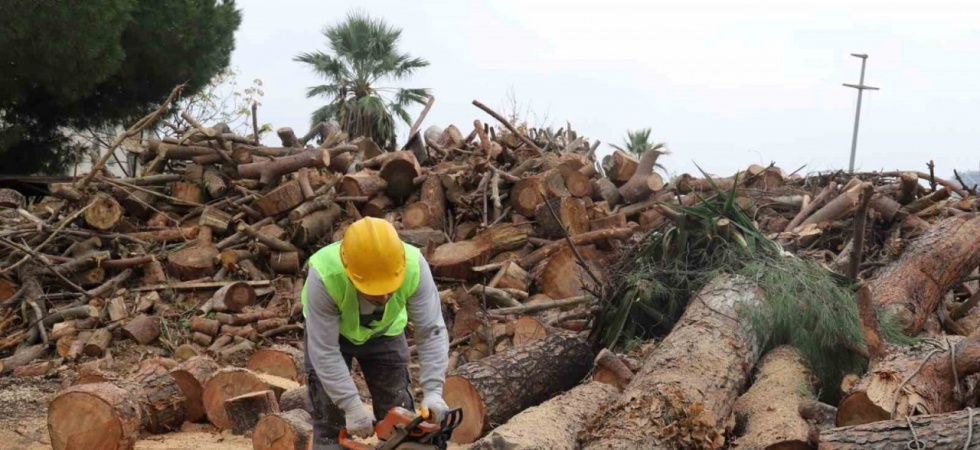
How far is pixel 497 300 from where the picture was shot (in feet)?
27.8

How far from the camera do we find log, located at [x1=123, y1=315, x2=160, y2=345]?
27.7 ft

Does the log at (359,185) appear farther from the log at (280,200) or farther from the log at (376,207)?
the log at (280,200)

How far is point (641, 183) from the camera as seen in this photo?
1070cm

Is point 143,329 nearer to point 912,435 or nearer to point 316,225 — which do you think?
point 316,225

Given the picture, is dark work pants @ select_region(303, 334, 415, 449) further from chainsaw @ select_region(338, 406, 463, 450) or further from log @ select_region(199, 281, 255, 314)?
log @ select_region(199, 281, 255, 314)

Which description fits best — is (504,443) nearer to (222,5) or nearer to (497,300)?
(497,300)

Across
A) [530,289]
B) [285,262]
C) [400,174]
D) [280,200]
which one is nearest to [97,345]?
[285,262]

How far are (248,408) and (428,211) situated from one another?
4417mm

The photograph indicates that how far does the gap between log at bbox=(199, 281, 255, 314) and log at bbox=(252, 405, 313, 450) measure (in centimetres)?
380

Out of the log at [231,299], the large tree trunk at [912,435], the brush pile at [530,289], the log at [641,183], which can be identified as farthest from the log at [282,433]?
the log at [641,183]

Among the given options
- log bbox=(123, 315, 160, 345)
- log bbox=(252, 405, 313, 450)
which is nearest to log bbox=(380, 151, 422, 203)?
log bbox=(123, 315, 160, 345)

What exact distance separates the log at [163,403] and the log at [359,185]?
4.25m

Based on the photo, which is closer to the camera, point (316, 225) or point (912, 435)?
point (912, 435)

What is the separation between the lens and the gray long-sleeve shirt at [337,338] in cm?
376
